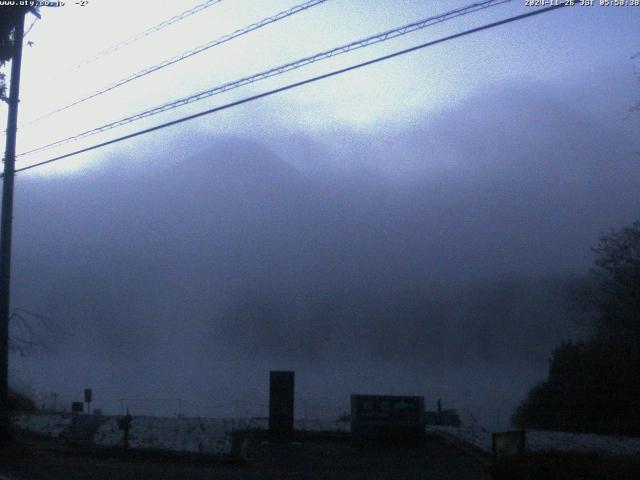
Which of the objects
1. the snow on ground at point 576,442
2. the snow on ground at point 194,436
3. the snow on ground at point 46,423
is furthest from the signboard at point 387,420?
the snow on ground at point 46,423

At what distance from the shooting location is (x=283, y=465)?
25.1 meters

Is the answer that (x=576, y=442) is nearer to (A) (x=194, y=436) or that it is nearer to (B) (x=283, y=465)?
(B) (x=283, y=465)

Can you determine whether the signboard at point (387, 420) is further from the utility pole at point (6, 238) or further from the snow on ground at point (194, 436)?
the utility pole at point (6, 238)

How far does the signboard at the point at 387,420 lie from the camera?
3111cm

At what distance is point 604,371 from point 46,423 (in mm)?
26531

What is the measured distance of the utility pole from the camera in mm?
22016

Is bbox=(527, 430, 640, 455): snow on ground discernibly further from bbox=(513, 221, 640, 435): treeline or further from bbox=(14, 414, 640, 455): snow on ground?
bbox=(513, 221, 640, 435): treeline

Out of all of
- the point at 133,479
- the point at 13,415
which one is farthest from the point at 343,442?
the point at 133,479

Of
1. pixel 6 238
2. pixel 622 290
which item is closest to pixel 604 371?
pixel 622 290

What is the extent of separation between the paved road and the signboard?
2.35 ft

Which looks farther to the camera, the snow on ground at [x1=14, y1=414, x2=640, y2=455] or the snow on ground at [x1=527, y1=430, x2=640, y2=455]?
the snow on ground at [x1=14, y1=414, x2=640, y2=455]

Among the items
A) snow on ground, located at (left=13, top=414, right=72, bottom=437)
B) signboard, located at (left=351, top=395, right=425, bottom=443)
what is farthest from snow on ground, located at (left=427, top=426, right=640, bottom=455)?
→ snow on ground, located at (left=13, top=414, right=72, bottom=437)

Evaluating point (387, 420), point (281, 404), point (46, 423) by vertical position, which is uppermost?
point (281, 404)

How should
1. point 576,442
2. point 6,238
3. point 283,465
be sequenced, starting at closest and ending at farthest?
point 6,238 < point 283,465 < point 576,442
